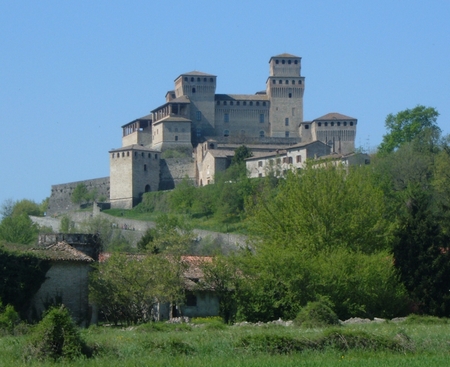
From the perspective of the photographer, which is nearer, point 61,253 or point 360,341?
point 360,341

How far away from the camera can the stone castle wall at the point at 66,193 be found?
9400 centimetres

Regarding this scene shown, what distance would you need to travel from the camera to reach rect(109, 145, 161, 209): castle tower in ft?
287

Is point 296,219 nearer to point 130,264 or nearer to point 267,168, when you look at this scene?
point 130,264

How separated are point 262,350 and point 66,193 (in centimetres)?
7718

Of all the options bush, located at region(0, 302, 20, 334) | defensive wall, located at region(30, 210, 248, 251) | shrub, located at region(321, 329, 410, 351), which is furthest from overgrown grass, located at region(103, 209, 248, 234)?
shrub, located at region(321, 329, 410, 351)

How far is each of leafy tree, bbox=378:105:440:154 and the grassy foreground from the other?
220 ft

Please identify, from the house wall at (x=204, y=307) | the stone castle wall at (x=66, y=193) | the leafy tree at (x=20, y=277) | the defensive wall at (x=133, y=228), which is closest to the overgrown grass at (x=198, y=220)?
the defensive wall at (x=133, y=228)

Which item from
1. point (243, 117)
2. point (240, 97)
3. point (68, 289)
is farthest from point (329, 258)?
point (240, 97)

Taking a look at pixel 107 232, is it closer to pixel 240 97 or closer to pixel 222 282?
pixel 240 97

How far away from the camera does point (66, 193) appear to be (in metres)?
96.1

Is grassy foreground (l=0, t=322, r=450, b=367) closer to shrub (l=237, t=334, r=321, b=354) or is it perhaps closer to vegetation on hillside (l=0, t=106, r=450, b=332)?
shrub (l=237, t=334, r=321, b=354)

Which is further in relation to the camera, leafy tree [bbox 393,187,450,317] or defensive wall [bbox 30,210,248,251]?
defensive wall [bbox 30,210,248,251]

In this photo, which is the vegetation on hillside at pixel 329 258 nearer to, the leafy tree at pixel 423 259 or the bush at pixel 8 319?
the leafy tree at pixel 423 259

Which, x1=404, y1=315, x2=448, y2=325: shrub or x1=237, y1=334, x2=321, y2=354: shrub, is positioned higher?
x1=237, y1=334, x2=321, y2=354: shrub
